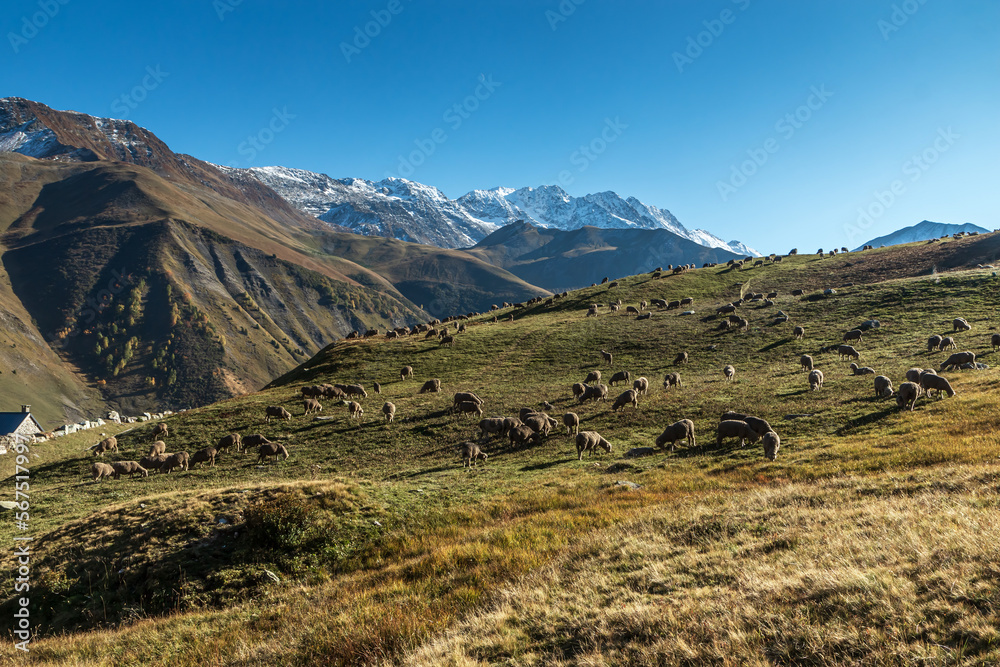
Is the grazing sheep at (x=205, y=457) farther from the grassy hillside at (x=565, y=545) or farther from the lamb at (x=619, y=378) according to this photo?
the lamb at (x=619, y=378)

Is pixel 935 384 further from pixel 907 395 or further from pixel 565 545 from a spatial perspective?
pixel 565 545

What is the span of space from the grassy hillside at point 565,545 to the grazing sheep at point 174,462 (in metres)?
2.35

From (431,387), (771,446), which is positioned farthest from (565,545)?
(431,387)

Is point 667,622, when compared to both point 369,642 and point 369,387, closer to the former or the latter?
point 369,642

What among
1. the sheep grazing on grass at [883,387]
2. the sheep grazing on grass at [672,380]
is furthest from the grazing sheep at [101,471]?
the sheep grazing on grass at [883,387]

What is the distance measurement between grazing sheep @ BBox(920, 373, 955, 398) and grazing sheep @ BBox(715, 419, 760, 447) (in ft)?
36.4

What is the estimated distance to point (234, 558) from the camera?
1498cm

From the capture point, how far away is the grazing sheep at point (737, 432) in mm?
23594

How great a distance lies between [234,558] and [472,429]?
19.0 m

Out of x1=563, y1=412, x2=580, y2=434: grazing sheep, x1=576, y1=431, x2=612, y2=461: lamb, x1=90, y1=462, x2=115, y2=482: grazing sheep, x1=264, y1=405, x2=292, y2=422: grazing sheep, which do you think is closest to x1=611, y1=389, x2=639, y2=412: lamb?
x1=563, y1=412, x2=580, y2=434: grazing sheep

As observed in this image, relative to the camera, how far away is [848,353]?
40500 mm

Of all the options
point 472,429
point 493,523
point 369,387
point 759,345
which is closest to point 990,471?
point 493,523

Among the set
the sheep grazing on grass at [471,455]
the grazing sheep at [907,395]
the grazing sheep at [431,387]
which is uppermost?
the grazing sheep at [431,387]

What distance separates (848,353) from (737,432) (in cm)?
2513
